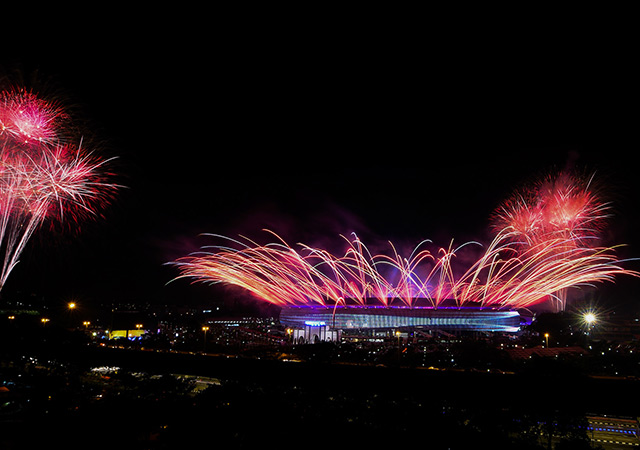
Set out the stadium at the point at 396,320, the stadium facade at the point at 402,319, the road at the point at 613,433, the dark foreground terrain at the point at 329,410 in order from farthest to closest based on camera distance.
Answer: the stadium facade at the point at 402,319
the stadium at the point at 396,320
the road at the point at 613,433
the dark foreground terrain at the point at 329,410

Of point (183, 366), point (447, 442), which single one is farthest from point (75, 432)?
point (447, 442)

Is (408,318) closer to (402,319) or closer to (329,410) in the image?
(402,319)

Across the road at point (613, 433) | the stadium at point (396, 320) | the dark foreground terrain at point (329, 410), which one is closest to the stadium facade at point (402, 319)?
the stadium at point (396, 320)

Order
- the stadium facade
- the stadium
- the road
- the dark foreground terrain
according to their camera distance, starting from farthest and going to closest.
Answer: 1. the stadium facade
2. the stadium
3. the road
4. the dark foreground terrain

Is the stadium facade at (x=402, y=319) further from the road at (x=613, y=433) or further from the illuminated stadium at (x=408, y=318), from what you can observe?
the road at (x=613, y=433)

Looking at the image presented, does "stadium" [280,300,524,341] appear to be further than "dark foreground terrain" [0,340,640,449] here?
Yes

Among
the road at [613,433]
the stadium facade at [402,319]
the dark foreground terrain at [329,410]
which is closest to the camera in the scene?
the dark foreground terrain at [329,410]

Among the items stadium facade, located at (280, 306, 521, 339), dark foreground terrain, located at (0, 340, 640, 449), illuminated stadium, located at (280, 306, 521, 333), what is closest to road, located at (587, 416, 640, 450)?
dark foreground terrain, located at (0, 340, 640, 449)

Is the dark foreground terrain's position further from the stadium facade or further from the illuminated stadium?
the illuminated stadium
